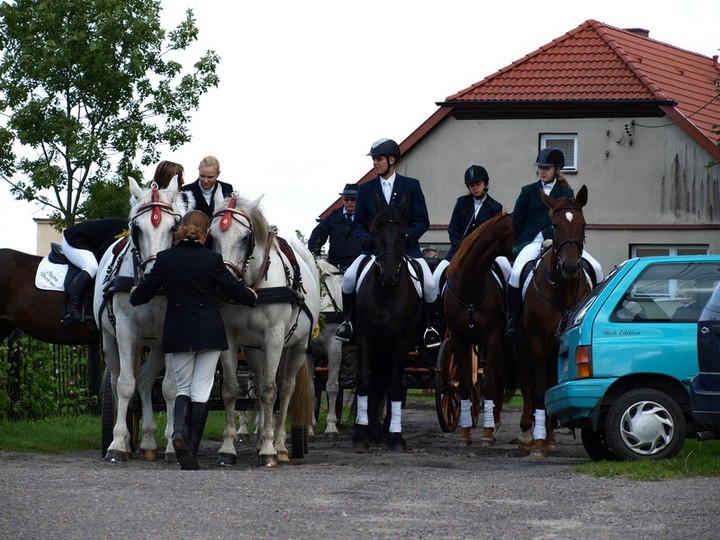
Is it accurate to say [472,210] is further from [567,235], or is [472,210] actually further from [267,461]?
[267,461]

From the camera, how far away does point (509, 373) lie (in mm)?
15641

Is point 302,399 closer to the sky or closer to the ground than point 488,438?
closer to the sky

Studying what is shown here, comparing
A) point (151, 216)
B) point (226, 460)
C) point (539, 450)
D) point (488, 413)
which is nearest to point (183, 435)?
point (226, 460)

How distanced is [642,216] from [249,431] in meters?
20.8

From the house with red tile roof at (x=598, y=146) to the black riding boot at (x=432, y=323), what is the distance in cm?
2143

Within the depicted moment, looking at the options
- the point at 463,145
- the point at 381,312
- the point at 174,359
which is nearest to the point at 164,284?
the point at 174,359

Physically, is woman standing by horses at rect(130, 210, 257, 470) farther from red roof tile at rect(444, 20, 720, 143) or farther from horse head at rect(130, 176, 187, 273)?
red roof tile at rect(444, 20, 720, 143)

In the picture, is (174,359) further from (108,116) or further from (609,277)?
(108,116)

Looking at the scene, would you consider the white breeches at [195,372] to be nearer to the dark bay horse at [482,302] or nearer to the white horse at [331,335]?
the dark bay horse at [482,302]

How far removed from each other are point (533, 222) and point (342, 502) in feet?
20.4

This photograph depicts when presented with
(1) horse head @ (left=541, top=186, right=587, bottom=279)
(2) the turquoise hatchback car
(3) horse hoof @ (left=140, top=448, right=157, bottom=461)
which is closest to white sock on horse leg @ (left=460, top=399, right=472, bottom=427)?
(1) horse head @ (left=541, top=186, right=587, bottom=279)

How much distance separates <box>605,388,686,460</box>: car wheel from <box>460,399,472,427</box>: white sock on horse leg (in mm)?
3623

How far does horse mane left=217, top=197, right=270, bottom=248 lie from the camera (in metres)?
12.1

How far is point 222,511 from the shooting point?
8438 mm
